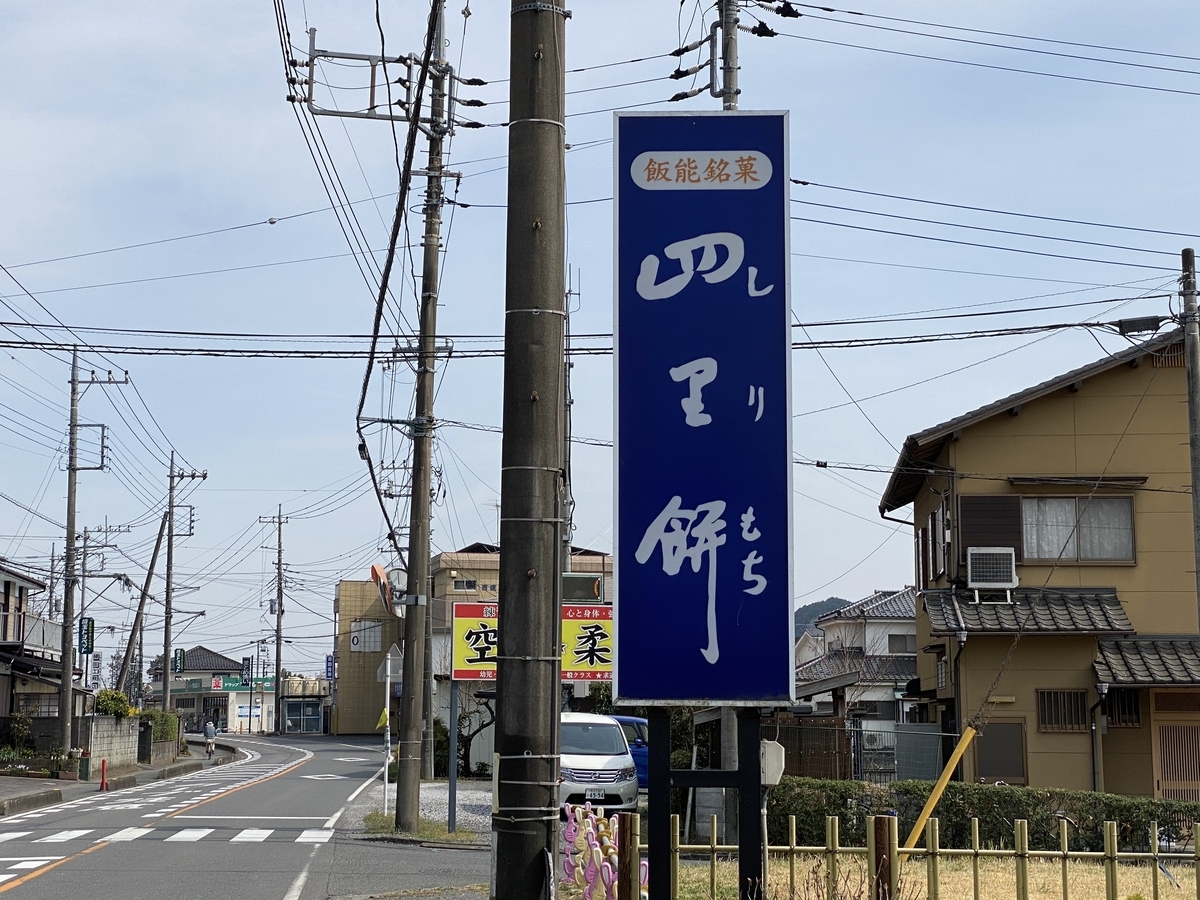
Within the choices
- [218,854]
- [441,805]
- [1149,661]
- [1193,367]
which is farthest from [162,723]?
[1193,367]

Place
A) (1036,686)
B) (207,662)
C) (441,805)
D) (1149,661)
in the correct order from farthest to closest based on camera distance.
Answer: (207,662)
(441,805)
(1036,686)
(1149,661)

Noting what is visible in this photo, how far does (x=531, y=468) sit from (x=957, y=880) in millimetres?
9588

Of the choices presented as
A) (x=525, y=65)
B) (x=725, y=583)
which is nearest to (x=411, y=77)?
(x=525, y=65)

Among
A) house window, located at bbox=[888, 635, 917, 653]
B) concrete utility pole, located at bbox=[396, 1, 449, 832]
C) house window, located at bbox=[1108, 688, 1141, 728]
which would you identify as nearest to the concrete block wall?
concrete utility pole, located at bbox=[396, 1, 449, 832]

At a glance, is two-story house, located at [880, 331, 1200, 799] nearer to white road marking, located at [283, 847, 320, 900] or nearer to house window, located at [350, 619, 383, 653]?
white road marking, located at [283, 847, 320, 900]

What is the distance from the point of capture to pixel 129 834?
19.8 meters

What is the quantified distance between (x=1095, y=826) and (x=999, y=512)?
9.28 m

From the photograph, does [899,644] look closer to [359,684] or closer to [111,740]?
[111,740]

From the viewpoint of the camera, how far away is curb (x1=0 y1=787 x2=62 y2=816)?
2567 cm

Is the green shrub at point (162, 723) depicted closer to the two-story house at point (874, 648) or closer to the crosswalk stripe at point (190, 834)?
the two-story house at point (874, 648)

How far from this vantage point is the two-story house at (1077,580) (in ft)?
75.9

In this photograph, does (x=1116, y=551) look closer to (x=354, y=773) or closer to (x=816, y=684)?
(x=816, y=684)

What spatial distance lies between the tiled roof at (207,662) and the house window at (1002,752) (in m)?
107

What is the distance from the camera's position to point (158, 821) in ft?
74.2
